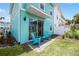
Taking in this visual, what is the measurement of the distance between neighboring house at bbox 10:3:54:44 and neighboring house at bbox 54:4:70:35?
0.11 metres

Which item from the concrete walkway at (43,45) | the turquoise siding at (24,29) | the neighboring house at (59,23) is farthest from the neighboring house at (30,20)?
the concrete walkway at (43,45)

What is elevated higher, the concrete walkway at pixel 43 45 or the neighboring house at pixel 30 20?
the neighboring house at pixel 30 20

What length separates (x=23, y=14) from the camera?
4883 mm

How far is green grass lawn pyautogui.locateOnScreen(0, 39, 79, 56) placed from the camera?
15.1 ft

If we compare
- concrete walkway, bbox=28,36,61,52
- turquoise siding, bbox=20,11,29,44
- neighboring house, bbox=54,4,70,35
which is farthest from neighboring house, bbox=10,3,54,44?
Result: concrete walkway, bbox=28,36,61,52

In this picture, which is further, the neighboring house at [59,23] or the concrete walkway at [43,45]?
the neighboring house at [59,23]

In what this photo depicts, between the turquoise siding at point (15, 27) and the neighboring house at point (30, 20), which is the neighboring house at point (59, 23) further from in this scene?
the turquoise siding at point (15, 27)

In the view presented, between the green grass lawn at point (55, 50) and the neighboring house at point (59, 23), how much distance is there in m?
0.29

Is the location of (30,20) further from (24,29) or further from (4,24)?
(4,24)

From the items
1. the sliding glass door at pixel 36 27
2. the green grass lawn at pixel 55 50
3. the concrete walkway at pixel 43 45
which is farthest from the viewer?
the sliding glass door at pixel 36 27

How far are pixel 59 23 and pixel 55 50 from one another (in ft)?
2.63

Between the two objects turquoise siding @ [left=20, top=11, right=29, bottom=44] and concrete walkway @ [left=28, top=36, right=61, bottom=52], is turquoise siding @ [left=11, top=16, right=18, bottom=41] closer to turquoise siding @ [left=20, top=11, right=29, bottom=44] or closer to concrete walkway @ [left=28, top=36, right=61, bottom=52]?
turquoise siding @ [left=20, top=11, right=29, bottom=44]

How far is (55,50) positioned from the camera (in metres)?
4.75

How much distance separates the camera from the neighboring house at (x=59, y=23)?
491cm
